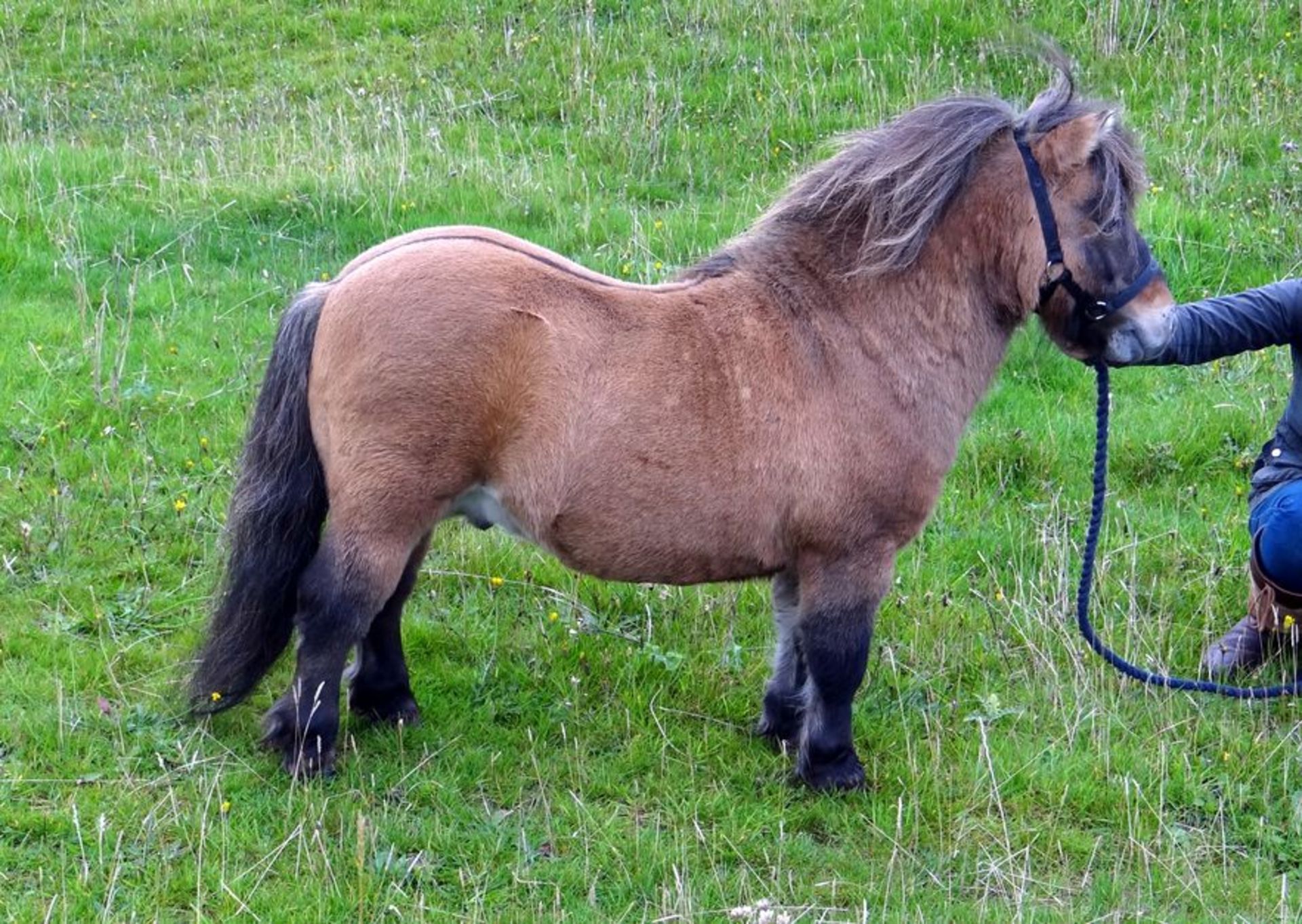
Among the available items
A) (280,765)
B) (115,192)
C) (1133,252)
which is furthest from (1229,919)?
(115,192)

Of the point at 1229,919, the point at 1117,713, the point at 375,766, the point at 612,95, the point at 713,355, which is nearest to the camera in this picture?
the point at 1229,919

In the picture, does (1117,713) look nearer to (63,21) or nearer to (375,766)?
(375,766)

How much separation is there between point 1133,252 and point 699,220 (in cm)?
440

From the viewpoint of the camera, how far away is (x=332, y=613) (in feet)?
13.2

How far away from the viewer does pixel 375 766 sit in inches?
175

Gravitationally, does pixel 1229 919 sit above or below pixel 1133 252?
below

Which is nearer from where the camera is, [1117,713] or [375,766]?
[375,766]

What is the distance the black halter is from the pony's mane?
139 mm

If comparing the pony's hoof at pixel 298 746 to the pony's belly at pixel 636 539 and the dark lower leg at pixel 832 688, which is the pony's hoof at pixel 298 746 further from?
the dark lower leg at pixel 832 688

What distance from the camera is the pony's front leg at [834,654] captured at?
4.23m

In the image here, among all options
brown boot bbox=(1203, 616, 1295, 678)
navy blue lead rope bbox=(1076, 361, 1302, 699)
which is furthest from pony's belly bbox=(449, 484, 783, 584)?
brown boot bbox=(1203, 616, 1295, 678)

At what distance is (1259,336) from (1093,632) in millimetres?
1260

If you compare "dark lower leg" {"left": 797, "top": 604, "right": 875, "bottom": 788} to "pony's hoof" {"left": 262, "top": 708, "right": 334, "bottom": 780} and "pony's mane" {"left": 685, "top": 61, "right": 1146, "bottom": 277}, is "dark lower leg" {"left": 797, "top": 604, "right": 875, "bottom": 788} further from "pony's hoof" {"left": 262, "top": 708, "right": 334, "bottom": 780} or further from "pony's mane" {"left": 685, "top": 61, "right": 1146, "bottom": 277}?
"pony's hoof" {"left": 262, "top": 708, "right": 334, "bottom": 780}

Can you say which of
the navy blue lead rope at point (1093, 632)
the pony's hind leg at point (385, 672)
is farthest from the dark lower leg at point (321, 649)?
the navy blue lead rope at point (1093, 632)
